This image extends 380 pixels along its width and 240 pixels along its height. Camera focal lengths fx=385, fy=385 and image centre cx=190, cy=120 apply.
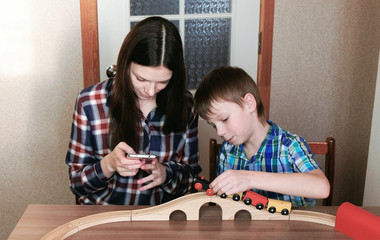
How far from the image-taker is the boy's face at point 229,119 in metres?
1.20

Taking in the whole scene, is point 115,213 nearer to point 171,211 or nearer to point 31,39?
point 171,211

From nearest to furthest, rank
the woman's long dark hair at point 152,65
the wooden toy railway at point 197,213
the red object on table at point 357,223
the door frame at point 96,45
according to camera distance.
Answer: the red object on table at point 357,223 → the wooden toy railway at point 197,213 → the woman's long dark hair at point 152,65 → the door frame at point 96,45

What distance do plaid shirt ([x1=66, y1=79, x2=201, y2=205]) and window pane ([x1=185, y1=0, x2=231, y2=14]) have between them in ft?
2.45

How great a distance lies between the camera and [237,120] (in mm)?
1204

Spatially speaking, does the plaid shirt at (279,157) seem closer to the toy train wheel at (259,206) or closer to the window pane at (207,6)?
the toy train wheel at (259,206)

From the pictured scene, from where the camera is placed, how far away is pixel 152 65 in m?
1.14

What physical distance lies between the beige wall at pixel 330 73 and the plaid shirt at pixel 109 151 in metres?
0.84

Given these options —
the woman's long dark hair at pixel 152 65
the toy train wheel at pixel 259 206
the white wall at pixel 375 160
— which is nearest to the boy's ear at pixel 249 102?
the woman's long dark hair at pixel 152 65

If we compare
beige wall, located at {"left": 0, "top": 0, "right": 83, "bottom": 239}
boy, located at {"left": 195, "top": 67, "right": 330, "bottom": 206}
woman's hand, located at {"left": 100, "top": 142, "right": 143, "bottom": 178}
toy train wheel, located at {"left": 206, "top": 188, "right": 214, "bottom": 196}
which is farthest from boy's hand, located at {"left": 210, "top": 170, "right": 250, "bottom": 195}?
beige wall, located at {"left": 0, "top": 0, "right": 83, "bottom": 239}

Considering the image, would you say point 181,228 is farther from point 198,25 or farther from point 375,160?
point 198,25

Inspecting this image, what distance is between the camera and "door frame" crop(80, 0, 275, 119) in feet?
6.24

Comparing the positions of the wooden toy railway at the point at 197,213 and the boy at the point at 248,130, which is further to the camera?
the boy at the point at 248,130

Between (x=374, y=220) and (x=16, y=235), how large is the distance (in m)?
0.85

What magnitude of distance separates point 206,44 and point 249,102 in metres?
0.86
